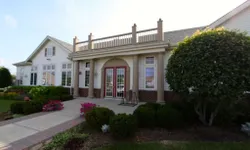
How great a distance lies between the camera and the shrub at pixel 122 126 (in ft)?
13.3

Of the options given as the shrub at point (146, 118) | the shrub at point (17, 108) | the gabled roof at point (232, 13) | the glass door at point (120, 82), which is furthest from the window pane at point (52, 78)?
the gabled roof at point (232, 13)

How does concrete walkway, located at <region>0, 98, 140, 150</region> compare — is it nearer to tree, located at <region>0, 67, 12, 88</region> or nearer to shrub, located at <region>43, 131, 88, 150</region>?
shrub, located at <region>43, 131, 88, 150</region>

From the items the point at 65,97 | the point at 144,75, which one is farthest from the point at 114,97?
the point at 65,97

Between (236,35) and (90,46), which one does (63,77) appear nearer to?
(90,46)

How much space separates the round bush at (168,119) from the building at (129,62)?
14.0ft

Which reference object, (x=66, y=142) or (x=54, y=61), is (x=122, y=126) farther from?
(x=54, y=61)

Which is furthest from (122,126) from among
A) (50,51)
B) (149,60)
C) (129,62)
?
(50,51)

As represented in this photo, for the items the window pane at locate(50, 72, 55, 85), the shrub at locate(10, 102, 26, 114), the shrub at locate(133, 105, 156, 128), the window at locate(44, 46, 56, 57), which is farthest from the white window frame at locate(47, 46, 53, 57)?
the shrub at locate(133, 105, 156, 128)

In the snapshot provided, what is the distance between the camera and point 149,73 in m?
10.4

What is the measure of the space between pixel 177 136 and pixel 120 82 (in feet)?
23.9

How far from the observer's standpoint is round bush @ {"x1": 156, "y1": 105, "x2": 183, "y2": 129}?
190 inches

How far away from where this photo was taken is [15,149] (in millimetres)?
3783

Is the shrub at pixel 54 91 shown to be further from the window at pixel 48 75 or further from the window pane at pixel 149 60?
the window pane at pixel 149 60

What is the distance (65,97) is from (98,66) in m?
3.80
